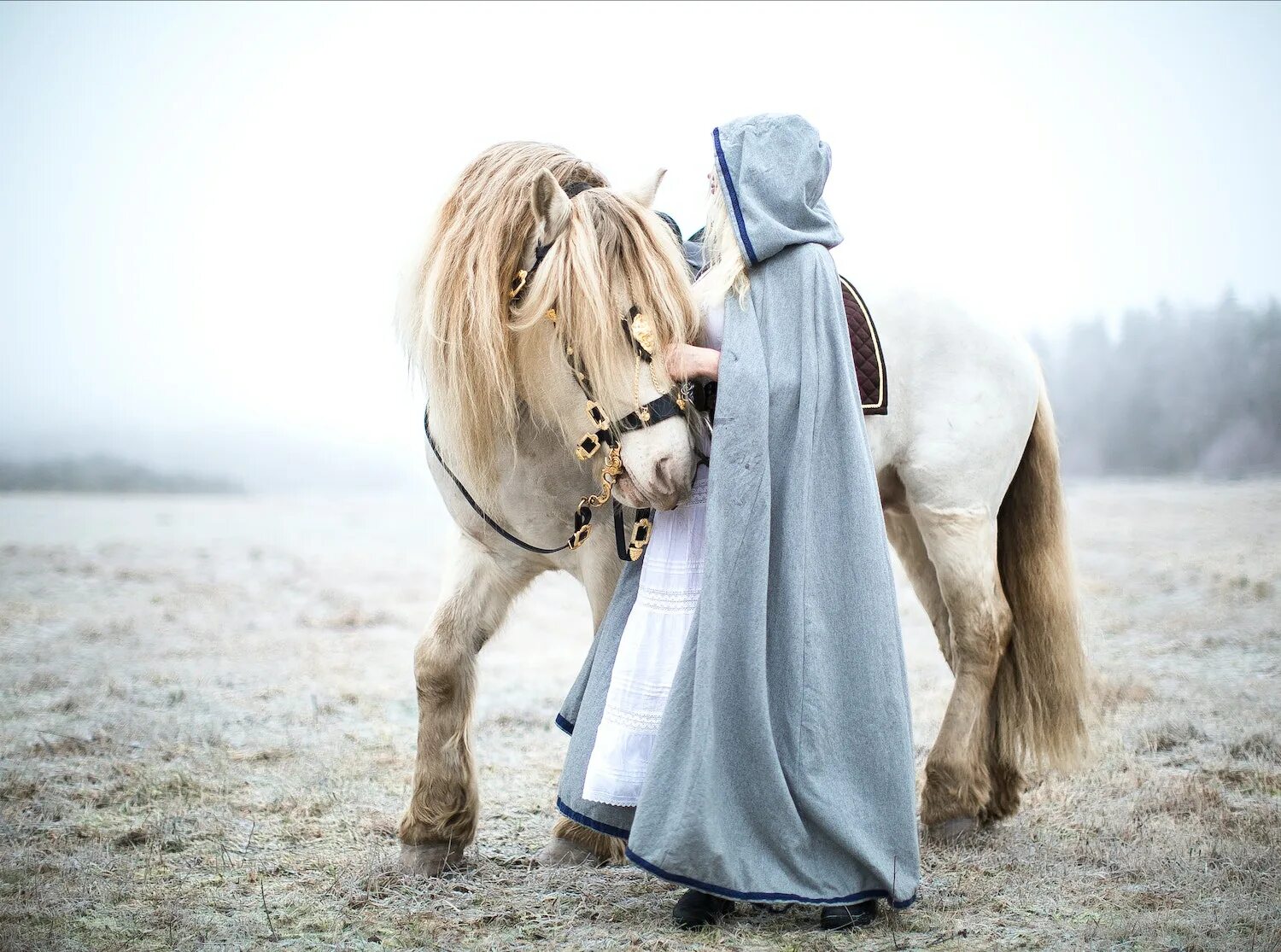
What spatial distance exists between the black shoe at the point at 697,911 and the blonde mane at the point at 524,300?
100 centimetres

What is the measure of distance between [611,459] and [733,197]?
0.61 metres

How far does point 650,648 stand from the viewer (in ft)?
7.20

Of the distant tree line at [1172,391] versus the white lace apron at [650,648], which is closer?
the white lace apron at [650,648]

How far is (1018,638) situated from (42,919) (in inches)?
103

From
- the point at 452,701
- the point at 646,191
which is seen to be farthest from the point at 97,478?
the point at 646,191

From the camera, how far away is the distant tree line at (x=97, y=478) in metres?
12.4

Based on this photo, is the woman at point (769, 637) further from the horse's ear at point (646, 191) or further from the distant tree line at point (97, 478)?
the distant tree line at point (97, 478)

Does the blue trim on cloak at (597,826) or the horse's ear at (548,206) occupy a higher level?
the horse's ear at (548,206)

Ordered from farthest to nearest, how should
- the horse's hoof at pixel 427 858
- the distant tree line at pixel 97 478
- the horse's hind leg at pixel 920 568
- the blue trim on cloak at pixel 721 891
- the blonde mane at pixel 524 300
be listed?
the distant tree line at pixel 97 478, the horse's hind leg at pixel 920 568, the horse's hoof at pixel 427 858, the blonde mane at pixel 524 300, the blue trim on cloak at pixel 721 891

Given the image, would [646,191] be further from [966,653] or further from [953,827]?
[953,827]

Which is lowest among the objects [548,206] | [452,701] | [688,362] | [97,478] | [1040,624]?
[452,701]

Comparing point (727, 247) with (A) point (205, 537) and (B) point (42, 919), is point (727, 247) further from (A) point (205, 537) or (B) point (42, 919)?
(A) point (205, 537)

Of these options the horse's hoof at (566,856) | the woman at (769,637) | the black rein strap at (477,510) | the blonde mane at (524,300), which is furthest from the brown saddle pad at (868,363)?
the horse's hoof at (566,856)

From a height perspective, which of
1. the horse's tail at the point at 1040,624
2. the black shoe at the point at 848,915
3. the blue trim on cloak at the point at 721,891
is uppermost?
the horse's tail at the point at 1040,624
